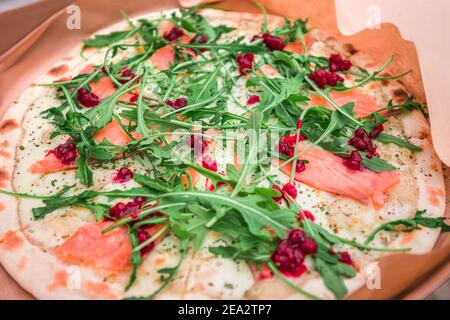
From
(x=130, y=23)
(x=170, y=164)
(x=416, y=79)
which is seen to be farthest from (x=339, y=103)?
(x=130, y=23)

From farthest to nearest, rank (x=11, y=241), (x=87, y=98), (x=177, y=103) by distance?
(x=87, y=98) → (x=177, y=103) → (x=11, y=241)

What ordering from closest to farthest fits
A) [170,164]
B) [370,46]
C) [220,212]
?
[220,212] → [170,164] → [370,46]

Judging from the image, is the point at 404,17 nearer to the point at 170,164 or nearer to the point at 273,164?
the point at 273,164

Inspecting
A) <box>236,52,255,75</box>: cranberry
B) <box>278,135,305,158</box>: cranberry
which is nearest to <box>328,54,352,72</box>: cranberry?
<box>236,52,255,75</box>: cranberry

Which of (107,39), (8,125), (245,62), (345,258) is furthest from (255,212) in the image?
(107,39)

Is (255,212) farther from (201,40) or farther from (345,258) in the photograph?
(201,40)

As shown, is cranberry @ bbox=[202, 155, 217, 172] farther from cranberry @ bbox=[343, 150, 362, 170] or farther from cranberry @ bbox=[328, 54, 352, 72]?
cranberry @ bbox=[328, 54, 352, 72]

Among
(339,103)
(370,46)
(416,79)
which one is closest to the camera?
(339,103)
